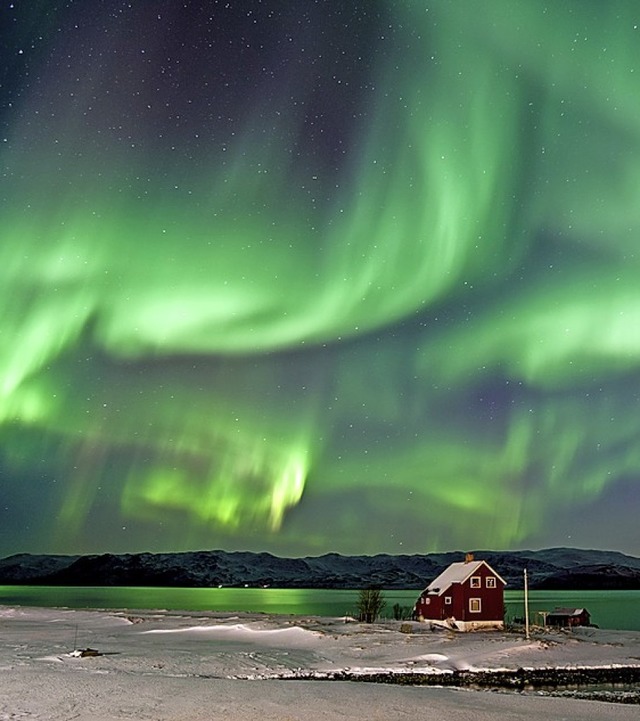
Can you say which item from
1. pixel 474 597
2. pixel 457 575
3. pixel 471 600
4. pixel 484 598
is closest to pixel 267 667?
pixel 471 600

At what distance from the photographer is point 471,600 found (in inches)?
2360

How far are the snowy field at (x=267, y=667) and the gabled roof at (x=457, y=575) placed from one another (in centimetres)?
334

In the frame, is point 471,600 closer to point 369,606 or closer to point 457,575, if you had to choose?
point 457,575

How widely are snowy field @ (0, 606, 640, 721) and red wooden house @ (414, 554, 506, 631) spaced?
2.51 metres

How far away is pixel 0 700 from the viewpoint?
25141 mm

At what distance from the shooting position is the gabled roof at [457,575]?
6062cm

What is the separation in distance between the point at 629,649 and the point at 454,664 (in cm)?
1601

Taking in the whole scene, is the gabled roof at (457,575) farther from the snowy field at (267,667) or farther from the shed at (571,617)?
the shed at (571,617)

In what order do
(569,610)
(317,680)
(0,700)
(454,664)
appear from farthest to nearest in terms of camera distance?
1. (569,610)
2. (454,664)
3. (317,680)
4. (0,700)

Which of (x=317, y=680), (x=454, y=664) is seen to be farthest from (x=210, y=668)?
(x=454, y=664)

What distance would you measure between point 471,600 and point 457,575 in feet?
8.08

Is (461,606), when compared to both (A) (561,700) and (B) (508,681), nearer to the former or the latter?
(B) (508,681)

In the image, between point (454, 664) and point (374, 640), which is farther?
point (374, 640)

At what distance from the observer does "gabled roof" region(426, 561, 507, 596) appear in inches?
2387
